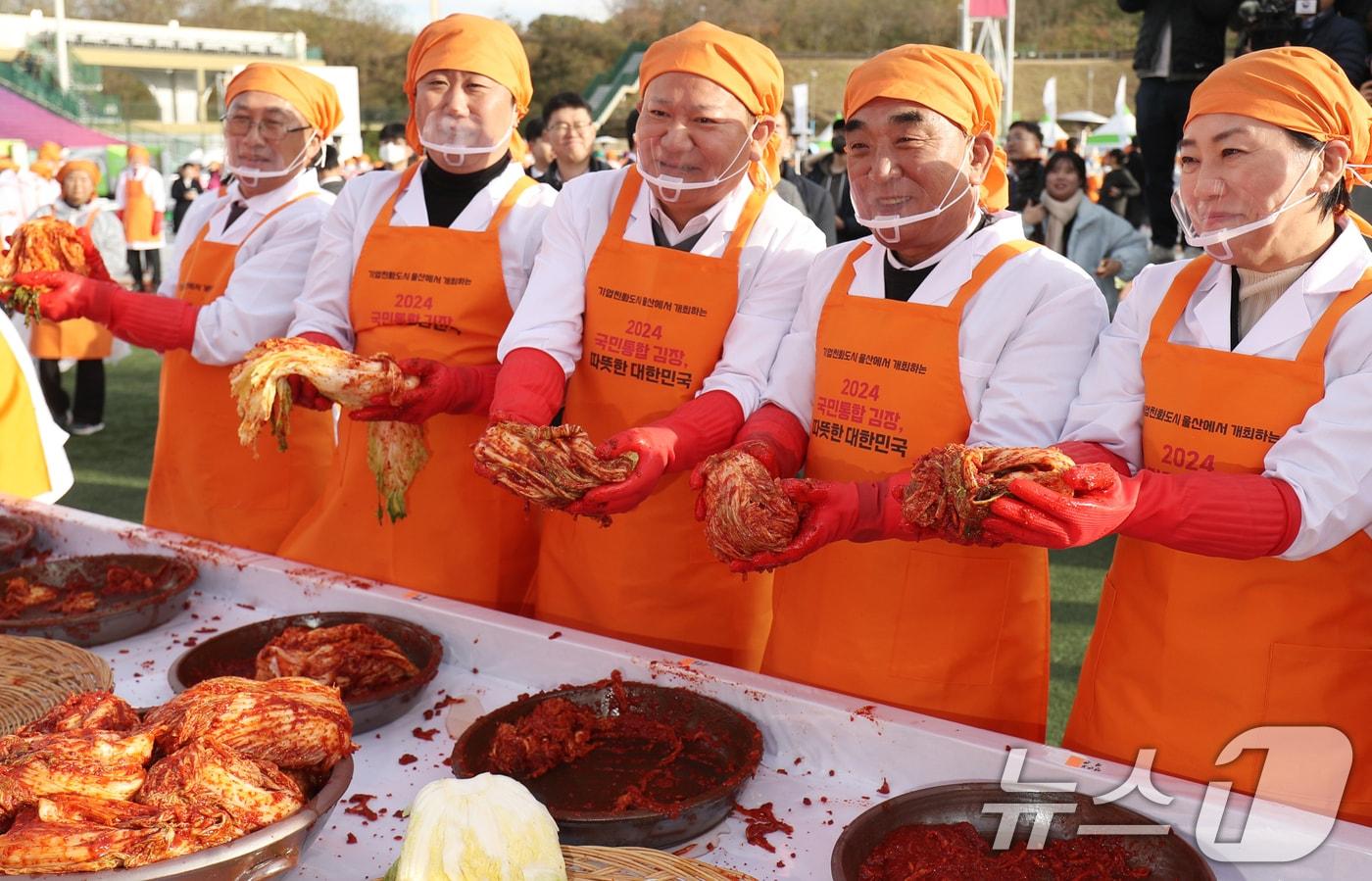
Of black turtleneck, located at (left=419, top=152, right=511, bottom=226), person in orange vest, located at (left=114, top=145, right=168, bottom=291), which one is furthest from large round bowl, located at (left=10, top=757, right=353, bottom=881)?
person in orange vest, located at (left=114, top=145, right=168, bottom=291)

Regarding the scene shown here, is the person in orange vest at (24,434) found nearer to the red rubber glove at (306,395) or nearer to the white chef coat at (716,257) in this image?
the red rubber glove at (306,395)

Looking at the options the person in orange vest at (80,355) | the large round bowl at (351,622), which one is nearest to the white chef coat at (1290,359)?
the large round bowl at (351,622)

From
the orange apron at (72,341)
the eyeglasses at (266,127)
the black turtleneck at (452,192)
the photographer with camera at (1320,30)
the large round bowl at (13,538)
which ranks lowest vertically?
the orange apron at (72,341)

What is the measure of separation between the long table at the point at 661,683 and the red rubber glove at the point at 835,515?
272mm

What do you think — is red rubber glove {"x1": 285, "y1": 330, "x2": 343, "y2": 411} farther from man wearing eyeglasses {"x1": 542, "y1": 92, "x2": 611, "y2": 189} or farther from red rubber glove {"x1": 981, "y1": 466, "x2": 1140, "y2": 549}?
man wearing eyeglasses {"x1": 542, "y1": 92, "x2": 611, "y2": 189}

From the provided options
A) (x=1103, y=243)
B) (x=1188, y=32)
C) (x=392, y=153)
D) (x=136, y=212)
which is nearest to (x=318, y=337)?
(x=1188, y=32)

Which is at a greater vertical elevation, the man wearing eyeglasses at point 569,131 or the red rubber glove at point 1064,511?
the man wearing eyeglasses at point 569,131

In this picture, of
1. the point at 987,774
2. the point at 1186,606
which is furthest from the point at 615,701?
the point at 1186,606

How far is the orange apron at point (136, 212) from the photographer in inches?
711

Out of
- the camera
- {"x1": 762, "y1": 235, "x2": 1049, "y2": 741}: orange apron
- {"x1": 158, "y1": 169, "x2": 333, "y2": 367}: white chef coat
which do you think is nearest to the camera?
{"x1": 762, "y1": 235, "x2": 1049, "y2": 741}: orange apron

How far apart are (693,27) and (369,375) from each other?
1.25 meters

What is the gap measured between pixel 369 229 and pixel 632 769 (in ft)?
7.04

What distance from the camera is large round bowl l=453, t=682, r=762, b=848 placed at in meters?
1.99

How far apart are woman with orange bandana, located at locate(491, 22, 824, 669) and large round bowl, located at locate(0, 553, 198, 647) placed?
3.15 ft
